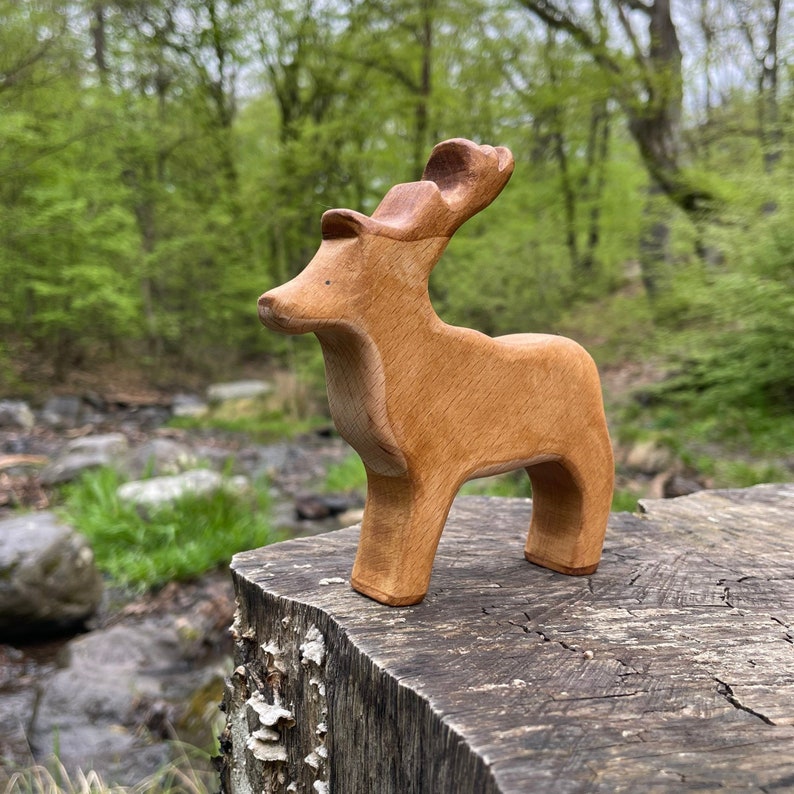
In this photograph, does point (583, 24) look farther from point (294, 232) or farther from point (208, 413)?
point (208, 413)

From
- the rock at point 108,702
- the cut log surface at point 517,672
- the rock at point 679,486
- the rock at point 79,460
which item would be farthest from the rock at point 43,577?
the rock at point 679,486

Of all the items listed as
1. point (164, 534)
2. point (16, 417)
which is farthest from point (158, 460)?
point (16, 417)

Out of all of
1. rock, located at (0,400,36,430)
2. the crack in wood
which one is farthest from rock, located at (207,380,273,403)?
the crack in wood

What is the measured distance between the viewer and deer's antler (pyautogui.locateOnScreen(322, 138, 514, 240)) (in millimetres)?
1054

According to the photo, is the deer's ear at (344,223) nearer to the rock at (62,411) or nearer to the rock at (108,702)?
the rock at (108,702)

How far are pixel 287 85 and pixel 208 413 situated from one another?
4.73 meters

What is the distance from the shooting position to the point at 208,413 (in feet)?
27.7

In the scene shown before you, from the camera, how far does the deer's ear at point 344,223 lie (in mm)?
985

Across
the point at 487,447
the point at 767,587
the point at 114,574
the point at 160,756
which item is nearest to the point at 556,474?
the point at 487,447

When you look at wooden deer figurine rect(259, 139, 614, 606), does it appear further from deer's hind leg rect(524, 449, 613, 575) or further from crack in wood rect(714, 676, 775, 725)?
crack in wood rect(714, 676, 775, 725)

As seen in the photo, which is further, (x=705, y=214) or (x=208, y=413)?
(x=208, y=413)

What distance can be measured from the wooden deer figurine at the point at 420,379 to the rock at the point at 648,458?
3.29 m

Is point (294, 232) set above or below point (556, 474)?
above

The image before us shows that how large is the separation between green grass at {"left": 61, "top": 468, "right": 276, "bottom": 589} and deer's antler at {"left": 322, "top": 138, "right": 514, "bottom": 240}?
2.85 metres
